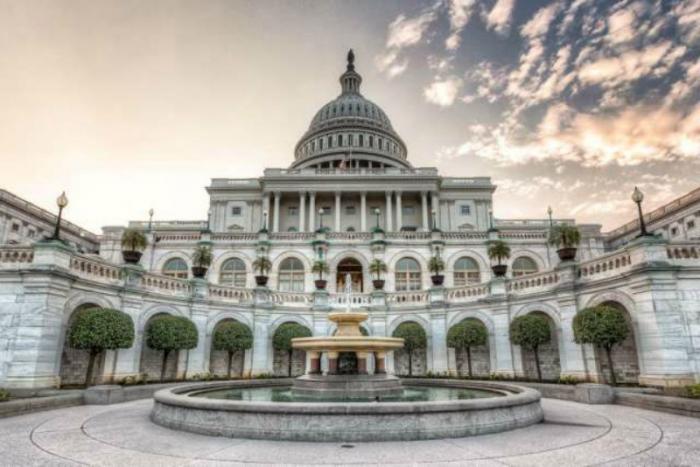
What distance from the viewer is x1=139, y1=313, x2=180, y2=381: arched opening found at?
77.2 ft

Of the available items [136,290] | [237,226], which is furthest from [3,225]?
[136,290]

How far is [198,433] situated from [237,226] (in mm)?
58373

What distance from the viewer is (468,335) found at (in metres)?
24.7

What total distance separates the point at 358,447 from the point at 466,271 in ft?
112

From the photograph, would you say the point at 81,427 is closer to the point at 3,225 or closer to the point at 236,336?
the point at 236,336

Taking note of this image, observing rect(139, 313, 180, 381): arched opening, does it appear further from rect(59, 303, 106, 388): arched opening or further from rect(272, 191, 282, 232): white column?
rect(272, 191, 282, 232): white column

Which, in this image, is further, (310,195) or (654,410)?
(310,195)

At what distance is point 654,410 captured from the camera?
44.4 feet

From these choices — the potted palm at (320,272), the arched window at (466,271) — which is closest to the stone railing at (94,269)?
the potted palm at (320,272)

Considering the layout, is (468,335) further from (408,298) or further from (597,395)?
(597,395)

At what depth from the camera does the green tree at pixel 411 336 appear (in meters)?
26.9

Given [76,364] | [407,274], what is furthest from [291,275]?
[76,364]

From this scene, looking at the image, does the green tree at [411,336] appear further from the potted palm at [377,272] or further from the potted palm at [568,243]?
the potted palm at [568,243]

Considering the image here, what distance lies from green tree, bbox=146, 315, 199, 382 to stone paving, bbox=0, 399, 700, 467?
394 inches
